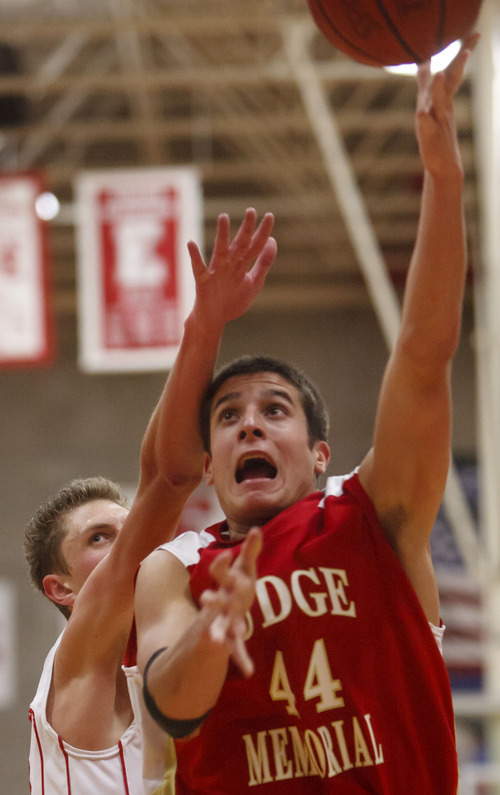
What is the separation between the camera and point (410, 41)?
2.90 m

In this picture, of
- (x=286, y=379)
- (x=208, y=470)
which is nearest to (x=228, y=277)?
(x=286, y=379)

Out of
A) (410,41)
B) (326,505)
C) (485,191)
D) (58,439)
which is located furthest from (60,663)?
(58,439)

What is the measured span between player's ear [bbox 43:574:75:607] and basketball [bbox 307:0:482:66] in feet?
6.02

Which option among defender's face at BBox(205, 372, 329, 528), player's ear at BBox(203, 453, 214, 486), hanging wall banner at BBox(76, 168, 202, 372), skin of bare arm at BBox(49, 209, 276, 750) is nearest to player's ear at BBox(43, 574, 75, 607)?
skin of bare arm at BBox(49, 209, 276, 750)

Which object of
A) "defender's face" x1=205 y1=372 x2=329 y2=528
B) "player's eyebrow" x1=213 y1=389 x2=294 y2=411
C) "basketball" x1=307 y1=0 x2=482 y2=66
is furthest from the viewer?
"basketball" x1=307 y1=0 x2=482 y2=66

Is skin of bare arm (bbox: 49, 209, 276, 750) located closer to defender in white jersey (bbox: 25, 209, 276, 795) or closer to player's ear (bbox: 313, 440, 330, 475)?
defender in white jersey (bbox: 25, 209, 276, 795)

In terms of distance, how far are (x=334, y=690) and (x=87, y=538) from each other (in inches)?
51.4

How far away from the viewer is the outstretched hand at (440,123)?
7.18ft

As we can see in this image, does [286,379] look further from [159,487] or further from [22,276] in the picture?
[22,276]

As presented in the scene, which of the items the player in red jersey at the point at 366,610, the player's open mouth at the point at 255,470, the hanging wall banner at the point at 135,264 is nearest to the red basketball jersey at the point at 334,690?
the player in red jersey at the point at 366,610

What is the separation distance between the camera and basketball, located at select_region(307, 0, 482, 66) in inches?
113

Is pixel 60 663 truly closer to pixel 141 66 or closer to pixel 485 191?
pixel 485 191

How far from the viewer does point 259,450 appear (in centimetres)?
250

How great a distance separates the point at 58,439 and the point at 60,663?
1071 centimetres
